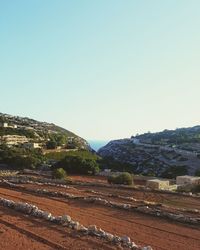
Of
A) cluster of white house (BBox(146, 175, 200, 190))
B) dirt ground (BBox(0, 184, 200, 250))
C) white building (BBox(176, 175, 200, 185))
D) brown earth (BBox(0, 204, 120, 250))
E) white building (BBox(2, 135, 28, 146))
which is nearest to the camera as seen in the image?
brown earth (BBox(0, 204, 120, 250))

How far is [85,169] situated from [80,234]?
152 feet

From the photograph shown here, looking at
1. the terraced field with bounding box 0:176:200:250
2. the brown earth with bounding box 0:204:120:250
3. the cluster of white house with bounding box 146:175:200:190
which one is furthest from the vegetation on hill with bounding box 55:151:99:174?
the brown earth with bounding box 0:204:120:250

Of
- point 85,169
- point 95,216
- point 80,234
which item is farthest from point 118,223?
point 85,169

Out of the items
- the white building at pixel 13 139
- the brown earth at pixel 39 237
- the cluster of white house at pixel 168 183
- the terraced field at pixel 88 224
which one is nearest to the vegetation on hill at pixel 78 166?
the cluster of white house at pixel 168 183

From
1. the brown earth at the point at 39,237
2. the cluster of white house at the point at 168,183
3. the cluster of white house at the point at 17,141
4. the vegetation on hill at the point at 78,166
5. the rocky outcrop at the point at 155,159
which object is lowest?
the brown earth at the point at 39,237

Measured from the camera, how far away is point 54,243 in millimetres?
16594

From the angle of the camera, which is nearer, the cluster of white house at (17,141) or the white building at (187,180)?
the white building at (187,180)

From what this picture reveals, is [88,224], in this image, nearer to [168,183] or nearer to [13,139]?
[168,183]

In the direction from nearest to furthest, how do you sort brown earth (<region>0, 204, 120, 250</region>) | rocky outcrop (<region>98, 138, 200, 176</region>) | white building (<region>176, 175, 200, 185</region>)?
1. brown earth (<region>0, 204, 120, 250</region>)
2. white building (<region>176, 175, 200, 185</region>)
3. rocky outcrop (<region>98, 138, 200, 176</region>)

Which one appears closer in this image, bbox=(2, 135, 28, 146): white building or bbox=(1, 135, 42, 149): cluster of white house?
bbox=(1, 135, 42, 149): cluster of white house

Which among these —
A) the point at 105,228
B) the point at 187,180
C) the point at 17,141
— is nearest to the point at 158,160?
the point at 17,141

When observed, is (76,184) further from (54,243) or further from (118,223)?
(54,243)

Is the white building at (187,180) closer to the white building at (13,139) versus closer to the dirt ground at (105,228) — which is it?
the dirt ground at (105,228)

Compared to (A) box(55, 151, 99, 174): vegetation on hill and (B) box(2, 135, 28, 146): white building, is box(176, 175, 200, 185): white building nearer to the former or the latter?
(A) box(55, 151, 99, 174): vegetation on hill
